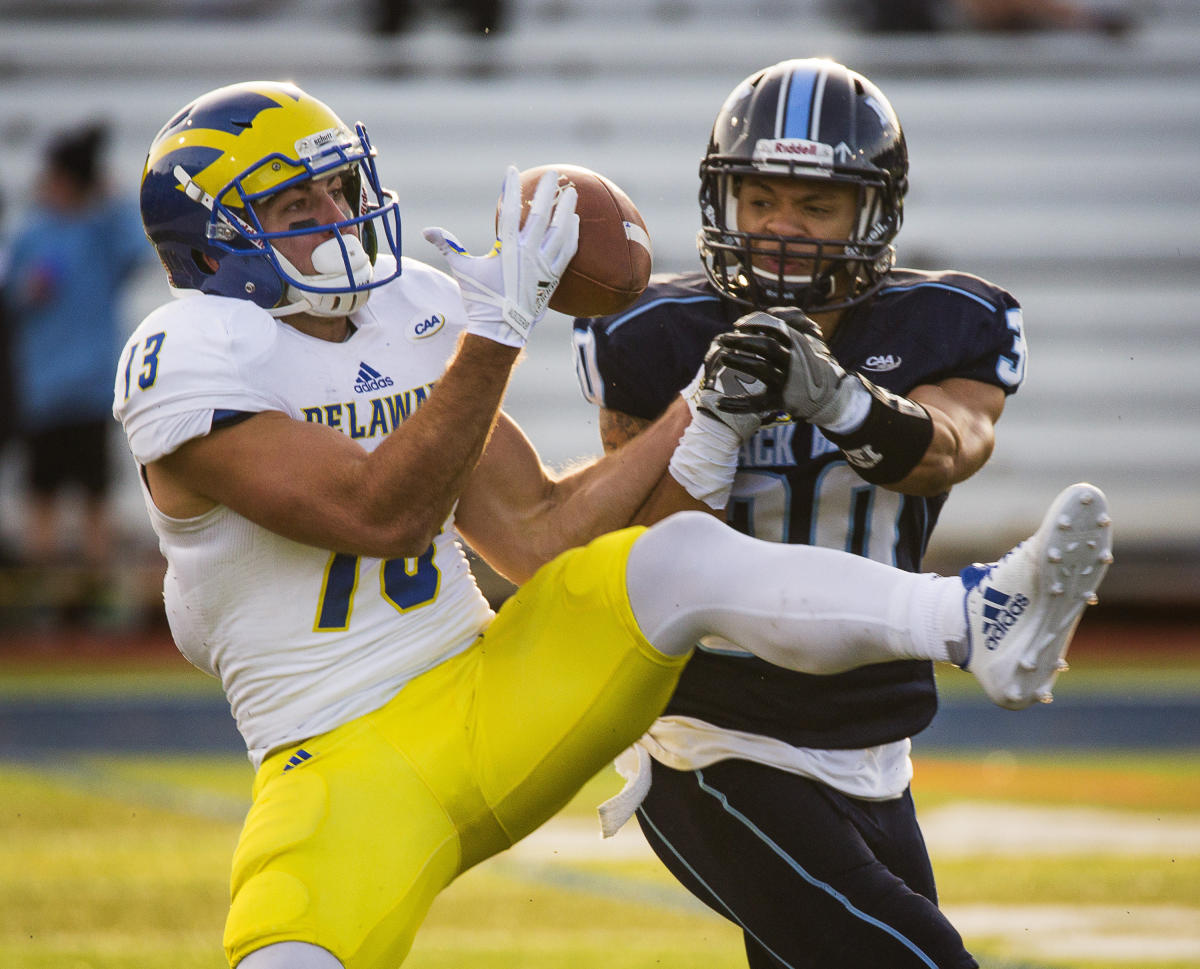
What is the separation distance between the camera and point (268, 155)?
8.82 feet

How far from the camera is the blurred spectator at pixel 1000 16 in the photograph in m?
10.9

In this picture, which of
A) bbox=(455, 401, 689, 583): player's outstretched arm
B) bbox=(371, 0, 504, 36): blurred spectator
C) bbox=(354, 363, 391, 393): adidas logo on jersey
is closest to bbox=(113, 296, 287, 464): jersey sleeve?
bbox=(354, 363, 391, 393): adidas logo on jersey

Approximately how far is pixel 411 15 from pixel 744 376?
9134 millimetres

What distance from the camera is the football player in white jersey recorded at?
2.31 meters

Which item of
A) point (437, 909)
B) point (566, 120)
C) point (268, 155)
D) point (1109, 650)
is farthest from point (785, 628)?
point (566, 120)

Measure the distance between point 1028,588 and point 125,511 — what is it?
8.53m

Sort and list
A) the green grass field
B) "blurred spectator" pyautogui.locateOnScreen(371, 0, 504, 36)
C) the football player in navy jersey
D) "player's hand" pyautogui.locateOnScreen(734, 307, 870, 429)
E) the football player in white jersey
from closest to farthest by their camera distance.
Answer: the football player in white jersey
"player's hand" pyautogui.locateOnScreen(734, 307, 870, 429)
the football player in navy jersey
the green grass field
"blurred spectator" pyautogui.locateOnScreen(371, 0, 504, 36)

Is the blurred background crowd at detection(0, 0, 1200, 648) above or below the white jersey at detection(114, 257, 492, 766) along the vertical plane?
below

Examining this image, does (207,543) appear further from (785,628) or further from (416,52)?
(416,52)

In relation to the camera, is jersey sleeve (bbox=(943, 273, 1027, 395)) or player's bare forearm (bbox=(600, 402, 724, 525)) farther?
jersey sleeve (bbox=(943, 273, 1027, 395))

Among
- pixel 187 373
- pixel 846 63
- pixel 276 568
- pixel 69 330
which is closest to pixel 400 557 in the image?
pixel 276 568

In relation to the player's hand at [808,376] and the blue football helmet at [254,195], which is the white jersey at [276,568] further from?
Result: the player's hand at [808,376]

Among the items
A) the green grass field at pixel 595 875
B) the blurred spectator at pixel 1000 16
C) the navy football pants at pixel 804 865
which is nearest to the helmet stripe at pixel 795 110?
the navy football pants at pixel 804 865

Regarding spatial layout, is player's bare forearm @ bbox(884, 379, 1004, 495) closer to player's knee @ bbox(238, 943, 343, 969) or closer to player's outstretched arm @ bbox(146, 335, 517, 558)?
player's outstretched arm @ bbox(146, 335, 517, 558)
